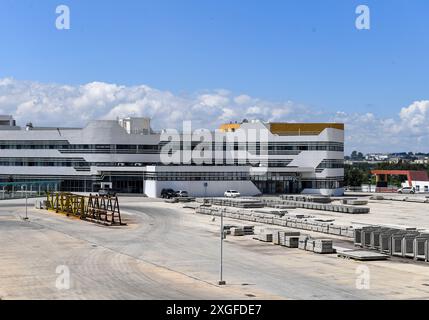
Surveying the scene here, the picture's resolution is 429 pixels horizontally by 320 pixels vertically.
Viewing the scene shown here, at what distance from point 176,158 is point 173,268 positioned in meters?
84.4

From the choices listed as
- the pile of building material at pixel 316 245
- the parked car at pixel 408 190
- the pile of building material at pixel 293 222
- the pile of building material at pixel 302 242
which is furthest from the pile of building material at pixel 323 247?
the parked car at pixel 408 190

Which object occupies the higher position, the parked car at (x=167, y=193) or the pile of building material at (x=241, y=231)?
the parked car at (x=167, y=193)

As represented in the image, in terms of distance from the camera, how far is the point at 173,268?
4256 centimetres

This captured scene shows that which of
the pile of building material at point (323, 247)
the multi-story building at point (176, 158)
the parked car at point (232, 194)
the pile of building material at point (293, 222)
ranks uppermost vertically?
the multi-story building at point (176, 158)

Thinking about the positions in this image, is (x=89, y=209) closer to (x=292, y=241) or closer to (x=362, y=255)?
(x=292, y=241)

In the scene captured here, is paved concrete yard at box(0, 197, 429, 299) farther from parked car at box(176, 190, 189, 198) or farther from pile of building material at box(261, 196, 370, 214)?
parked car at box(176, 190, 189, 198)

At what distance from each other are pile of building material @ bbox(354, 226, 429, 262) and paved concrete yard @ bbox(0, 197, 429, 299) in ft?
4.93

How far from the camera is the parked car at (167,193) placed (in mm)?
116625

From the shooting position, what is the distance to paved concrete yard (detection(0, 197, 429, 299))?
113 ft

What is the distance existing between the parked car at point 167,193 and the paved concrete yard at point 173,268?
48.3 meters

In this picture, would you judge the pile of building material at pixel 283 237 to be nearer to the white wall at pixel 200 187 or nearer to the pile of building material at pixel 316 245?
the pile of building material at pixel 316 245

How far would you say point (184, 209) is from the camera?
3679 inches

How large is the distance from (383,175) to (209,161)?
249ft

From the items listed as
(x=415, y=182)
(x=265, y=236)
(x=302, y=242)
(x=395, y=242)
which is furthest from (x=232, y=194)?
(x=395, y=242)
